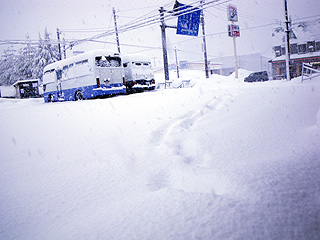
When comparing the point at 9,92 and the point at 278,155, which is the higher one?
the point at 9,92

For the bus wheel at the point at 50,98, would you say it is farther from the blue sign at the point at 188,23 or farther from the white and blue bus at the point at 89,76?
the blue sign at the point at 188,23

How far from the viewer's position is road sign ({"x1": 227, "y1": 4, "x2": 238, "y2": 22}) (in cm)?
1960

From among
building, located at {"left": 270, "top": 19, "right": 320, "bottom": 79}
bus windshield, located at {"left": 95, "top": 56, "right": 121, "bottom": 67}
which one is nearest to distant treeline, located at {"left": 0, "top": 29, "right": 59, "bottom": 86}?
bus windshield, located at {"left": 95, "top": 56, "right": 121, "bottom": 67}

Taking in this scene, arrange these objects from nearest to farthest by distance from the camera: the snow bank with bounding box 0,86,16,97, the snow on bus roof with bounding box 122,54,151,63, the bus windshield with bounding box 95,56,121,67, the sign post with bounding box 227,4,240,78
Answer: the bus windshield with bounding box 95,56,121,67
the snow on bus roof with bounding box 122,54,151,63
the sign post with bounding box 227,4,240,78
the snow bank with bounding box 0,86,16,97

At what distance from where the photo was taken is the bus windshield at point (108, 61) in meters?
12.4

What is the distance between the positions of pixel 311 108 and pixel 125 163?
141 inches

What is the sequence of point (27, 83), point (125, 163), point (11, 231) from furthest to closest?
point (27, 83) → point (125, 163) → point (11, 231)

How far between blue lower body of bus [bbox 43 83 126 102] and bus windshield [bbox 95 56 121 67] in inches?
50.7

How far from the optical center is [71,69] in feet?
43.9

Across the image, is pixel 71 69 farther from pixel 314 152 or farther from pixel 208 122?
pixel 314 152

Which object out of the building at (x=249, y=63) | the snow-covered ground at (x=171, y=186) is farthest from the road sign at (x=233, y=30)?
the building at (x=249, y=63)

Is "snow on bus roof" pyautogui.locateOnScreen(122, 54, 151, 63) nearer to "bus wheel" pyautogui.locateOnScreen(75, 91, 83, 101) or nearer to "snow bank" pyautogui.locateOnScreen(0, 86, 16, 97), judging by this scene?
"bus wheel" pyautogui.locateOnScreen(75, 91, 83, 101)

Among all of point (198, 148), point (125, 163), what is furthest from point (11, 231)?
point (198, 148)

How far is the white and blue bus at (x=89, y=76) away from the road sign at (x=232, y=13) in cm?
1279
